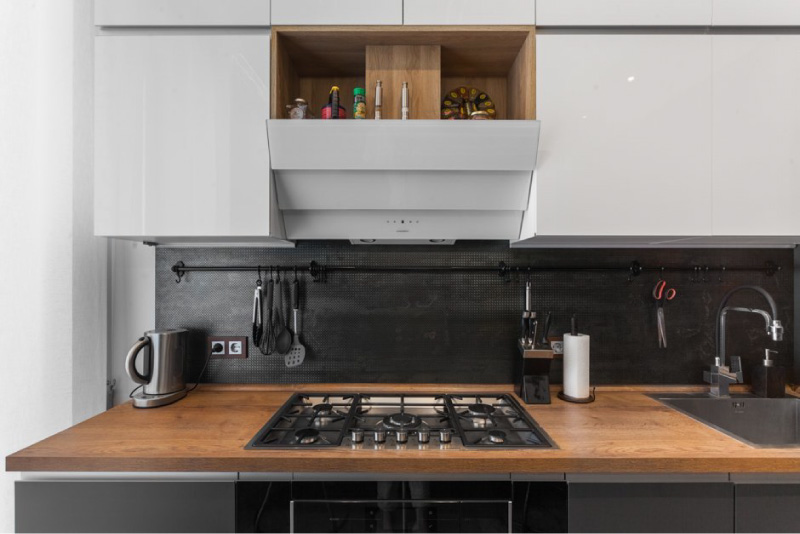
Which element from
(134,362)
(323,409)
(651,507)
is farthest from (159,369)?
(651,507)

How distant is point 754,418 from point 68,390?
2.61 meters

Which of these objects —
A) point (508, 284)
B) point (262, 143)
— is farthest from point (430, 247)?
point (262, 143)

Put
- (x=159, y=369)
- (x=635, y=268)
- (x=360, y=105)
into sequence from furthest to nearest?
1. (x=635, y=268)
2. (x=159, y=369)
3. (x=360, y=105)

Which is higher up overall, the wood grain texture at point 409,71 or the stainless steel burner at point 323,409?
the wood grain texture at point 409,71

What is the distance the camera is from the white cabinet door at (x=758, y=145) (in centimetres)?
133

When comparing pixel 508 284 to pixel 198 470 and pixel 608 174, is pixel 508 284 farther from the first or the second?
pixel 198 470

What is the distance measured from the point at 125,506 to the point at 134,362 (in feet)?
1.62

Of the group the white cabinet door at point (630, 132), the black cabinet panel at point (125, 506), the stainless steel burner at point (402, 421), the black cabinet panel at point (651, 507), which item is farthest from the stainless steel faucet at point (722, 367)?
the black cabinet panel at point (125, 506)

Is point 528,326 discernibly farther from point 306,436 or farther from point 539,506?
point 306,436

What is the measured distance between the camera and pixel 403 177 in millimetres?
1427

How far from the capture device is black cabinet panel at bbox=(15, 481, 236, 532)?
3.63 feet

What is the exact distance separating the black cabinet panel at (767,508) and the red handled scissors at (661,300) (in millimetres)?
627

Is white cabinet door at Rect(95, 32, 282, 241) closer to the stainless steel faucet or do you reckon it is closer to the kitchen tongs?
the kitchen tongs

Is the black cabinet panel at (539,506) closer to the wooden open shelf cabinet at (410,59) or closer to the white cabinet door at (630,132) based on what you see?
the white cabinet door at (630,132)
